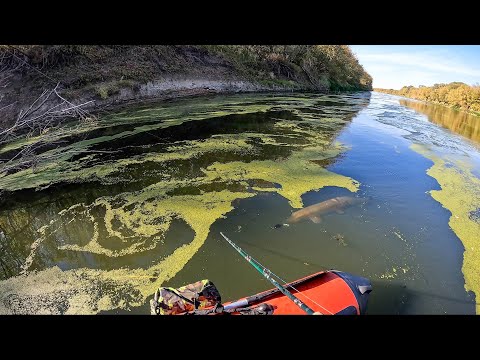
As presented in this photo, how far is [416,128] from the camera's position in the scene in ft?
49.9

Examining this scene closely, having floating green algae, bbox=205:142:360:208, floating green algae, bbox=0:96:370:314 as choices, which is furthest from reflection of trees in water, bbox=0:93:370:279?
floating green algae, bbox=205:142:360:208

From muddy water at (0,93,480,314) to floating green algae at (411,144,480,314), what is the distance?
3 cm

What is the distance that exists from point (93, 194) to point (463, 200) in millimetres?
7852

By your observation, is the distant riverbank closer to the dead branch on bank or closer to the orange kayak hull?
the orange kayak hull

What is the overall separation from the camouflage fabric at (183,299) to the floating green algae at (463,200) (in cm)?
341

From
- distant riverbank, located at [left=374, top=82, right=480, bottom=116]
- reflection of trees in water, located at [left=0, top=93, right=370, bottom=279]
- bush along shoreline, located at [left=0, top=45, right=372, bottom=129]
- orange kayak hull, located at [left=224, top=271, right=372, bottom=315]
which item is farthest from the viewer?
distant riverbank, located at [left=374, top=82, right=480, bottom=116]

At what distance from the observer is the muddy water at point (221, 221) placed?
415cm

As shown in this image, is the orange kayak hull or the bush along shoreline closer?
the orange kayak hull

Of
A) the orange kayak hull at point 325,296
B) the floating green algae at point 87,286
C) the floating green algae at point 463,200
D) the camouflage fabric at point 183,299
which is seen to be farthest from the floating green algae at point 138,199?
the floating green algae at point 463,200

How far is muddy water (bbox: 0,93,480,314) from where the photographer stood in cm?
415

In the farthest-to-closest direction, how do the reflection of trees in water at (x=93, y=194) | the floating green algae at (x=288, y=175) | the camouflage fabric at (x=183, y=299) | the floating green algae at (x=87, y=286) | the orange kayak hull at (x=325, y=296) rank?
the floating green algae at (x=288, y=175) < the reflection of trees in water at (x=93, y=194) < the floating green algae at (x=87, y=286) < the orange kayak hull at (x=325, y=296) < the camouflage fabric at (x=183, y=299)

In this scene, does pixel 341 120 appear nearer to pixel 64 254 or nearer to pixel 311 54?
pixel 64 254

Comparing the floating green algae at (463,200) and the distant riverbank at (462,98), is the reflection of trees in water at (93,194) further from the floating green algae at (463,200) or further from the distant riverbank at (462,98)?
the distant riverbank at (462,98)
